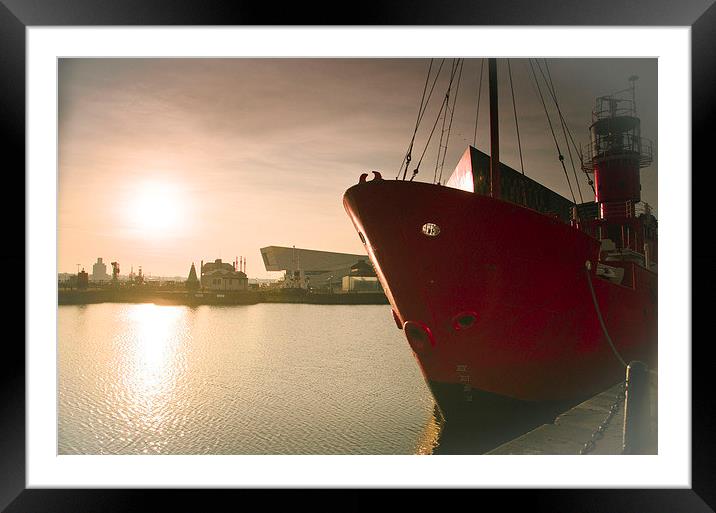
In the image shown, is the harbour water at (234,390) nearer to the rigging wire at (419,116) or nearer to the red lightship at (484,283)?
the red lightship at (484,283)

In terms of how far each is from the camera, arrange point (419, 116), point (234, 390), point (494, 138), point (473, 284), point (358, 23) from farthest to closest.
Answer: point (234, 390) → point (419, 116) → point (494, 138) → point (473, 284) → point (358, 23)

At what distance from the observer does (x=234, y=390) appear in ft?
21.4

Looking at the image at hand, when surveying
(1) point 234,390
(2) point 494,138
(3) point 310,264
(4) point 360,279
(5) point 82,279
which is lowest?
(1) point 234,390

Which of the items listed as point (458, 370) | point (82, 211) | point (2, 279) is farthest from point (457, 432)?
point (82, 211)

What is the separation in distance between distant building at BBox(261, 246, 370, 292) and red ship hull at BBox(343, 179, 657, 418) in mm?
2203

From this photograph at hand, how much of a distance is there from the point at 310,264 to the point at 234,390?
240 cm

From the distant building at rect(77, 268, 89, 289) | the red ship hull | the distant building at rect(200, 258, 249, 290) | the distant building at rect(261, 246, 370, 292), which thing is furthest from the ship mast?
the distant building at rect(200, 258, 249, 290)

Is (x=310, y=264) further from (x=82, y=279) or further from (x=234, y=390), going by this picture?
(x=82, y=279)

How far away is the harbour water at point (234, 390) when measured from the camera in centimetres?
441

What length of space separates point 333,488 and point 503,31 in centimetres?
260

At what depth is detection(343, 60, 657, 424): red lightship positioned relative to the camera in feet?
11.1

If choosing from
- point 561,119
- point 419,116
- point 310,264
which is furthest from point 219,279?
point 561,119

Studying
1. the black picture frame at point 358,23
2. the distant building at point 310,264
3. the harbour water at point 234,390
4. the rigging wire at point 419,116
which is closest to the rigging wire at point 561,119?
the rigging wire at point 419,116

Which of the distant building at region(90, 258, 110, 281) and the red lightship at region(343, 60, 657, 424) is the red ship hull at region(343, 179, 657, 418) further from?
the distant building at region(90, 258, 110, 281)
